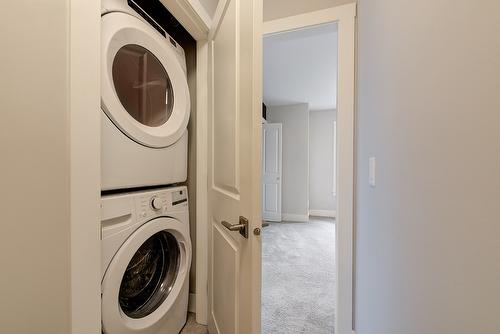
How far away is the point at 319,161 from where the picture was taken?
15.9 ft

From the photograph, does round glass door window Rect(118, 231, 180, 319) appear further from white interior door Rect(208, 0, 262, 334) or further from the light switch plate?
the light switch plate

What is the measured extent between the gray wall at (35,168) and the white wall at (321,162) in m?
4.74

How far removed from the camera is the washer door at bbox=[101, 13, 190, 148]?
30.6 inches

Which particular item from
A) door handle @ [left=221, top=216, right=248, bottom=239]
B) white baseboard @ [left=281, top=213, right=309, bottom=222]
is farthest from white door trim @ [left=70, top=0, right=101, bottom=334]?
white baseboard @ [left=281, top=213, right=309, bottom=222]

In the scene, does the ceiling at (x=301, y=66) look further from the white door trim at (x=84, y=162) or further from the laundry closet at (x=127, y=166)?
the white door trim at (x=84, y=162)

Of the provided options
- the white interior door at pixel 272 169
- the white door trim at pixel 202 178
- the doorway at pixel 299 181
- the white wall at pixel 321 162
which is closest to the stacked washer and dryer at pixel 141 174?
the white door trim at pixel 202 178

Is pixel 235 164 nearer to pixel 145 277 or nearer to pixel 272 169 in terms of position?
pixel 145 277

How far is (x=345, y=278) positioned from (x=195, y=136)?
1241mm

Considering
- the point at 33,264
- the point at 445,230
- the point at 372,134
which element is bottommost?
the point at 33,264

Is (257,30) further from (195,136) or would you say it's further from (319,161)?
(319,161)

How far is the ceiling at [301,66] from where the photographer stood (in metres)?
1.51

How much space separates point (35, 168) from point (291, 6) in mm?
1511

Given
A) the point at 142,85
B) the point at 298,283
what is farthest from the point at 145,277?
the point at 298,283

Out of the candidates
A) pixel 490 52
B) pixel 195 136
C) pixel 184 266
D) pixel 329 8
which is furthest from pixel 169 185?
pixel 329 8
